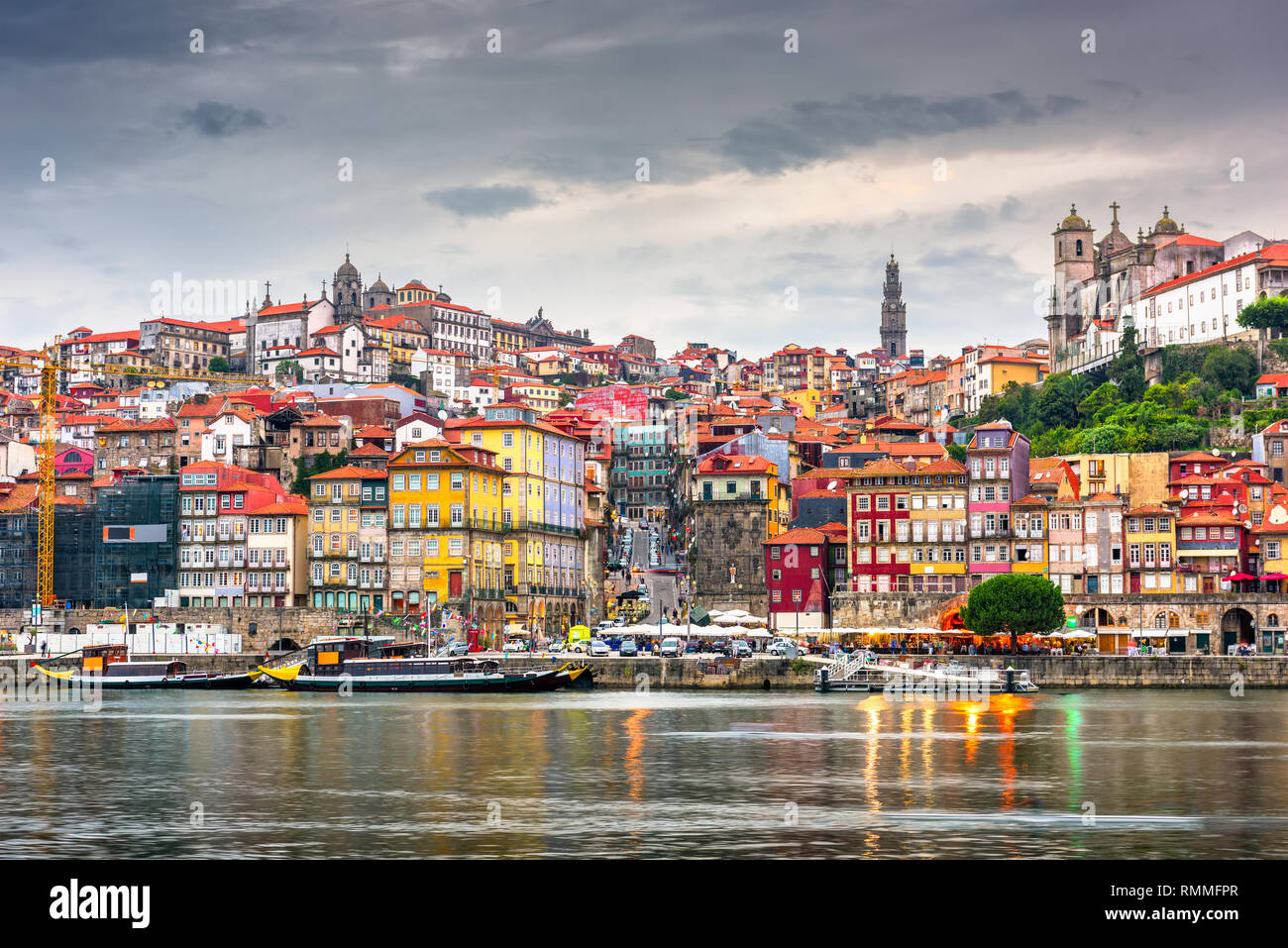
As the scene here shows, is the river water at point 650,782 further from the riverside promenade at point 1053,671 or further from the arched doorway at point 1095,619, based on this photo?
the arched doorway at point 1095,619

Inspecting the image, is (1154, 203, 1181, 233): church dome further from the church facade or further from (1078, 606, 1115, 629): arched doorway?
(1078, 606, 1115, 629): arched doorway

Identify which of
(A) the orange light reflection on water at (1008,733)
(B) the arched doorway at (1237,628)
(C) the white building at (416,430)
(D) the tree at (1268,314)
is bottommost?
(A) the orange light reflection on water at (1008,733)

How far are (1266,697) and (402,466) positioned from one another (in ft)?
172

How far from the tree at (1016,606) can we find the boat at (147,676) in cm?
4024

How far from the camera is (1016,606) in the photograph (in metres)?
81.8

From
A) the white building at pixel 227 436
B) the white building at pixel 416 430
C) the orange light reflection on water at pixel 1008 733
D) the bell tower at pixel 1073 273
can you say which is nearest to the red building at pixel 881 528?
the orange light reflection on water at pixel 1008 733

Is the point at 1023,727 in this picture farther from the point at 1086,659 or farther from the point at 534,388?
the point at 534,388

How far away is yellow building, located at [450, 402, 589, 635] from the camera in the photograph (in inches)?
3942

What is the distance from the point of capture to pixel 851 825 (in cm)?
3200

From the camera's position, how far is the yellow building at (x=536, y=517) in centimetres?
10012

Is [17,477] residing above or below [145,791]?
above

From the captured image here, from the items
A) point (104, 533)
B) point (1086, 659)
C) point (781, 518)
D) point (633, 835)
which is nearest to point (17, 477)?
point (104, 533)

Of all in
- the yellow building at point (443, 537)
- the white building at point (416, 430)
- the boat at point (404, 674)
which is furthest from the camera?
the white building at point (416, 430)

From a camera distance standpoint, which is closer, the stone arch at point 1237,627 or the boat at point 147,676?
the boat at point 147,676
